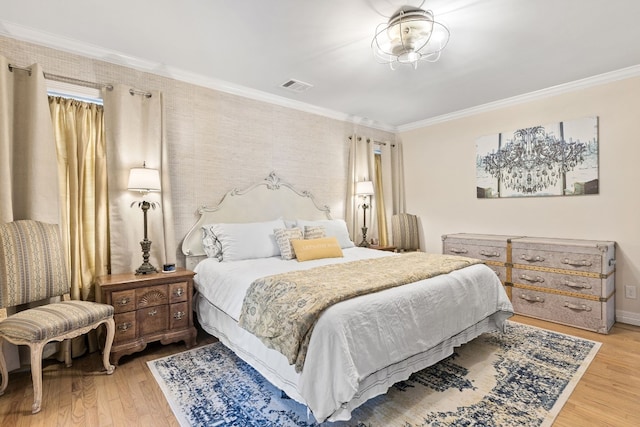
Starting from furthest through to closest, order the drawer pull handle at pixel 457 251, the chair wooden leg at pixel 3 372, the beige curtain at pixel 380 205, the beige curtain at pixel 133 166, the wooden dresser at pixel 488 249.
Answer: the beige curtain at pixel 380 205 → the drawer pull handle at pixel 457 251 → the wooden dresser at pixel 488 249 → the beige curtain at pixel 133 166 → the chair wooden leg at pixel 3 372

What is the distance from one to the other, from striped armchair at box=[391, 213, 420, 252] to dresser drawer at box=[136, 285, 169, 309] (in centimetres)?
337

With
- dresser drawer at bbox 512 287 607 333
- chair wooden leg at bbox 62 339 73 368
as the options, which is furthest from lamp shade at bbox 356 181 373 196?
chair wooden leg at bbox 62 339 73 368

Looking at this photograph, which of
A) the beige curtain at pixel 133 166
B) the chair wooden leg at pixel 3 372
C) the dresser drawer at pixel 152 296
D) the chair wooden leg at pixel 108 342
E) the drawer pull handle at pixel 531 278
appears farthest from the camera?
the drawer pull handle at pixel 531 278

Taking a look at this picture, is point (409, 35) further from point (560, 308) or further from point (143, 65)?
point (560, 308)

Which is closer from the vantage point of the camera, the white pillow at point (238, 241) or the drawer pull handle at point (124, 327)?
the drawer pull handle at point (124, 327)

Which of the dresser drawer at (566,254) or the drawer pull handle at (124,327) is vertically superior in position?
the dresser drawer at (566,254)

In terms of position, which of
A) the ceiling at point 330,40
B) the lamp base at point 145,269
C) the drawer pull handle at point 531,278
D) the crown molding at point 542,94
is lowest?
the drawer pull handle at point 531,278

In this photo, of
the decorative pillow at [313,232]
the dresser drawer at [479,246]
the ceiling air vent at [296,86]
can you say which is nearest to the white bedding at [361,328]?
the decorative pillow at [313,232]

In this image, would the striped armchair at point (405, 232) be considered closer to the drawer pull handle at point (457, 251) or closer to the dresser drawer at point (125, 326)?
the drawer pull handle at point (457, 251)

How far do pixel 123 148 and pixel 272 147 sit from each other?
161cm

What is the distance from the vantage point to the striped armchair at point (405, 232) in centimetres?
493

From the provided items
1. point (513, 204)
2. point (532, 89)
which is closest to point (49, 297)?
point (513, 204)

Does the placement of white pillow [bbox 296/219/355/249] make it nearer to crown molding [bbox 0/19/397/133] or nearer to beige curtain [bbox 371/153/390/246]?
beige curtain [bbox 371/153/390/246]

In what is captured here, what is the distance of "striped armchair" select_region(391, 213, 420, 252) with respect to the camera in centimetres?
493
